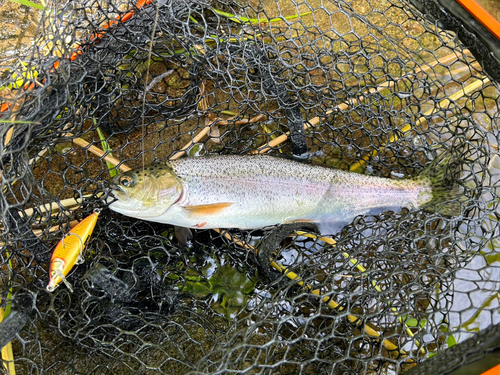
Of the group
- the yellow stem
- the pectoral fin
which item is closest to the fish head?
the pectoral fin

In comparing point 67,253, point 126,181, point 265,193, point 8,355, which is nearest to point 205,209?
point 265,193

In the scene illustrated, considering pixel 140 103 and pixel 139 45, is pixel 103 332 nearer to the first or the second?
pixel 140 103

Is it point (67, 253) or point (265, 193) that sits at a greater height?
point (67, 253)

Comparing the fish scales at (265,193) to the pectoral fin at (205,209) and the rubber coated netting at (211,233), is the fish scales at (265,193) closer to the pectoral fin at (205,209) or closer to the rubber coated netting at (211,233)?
the pectoral fin at (205,209)

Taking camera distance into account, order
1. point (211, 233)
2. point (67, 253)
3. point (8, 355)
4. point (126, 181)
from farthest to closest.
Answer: point (211, 233) < point (126, 181) < point (8, 355) < point (67, 253)

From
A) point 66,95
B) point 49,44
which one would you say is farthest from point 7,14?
point 66,95

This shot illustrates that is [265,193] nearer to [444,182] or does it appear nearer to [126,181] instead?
[126,181]

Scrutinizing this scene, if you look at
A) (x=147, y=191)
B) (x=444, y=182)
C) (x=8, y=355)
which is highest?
(x=147, y=191)
